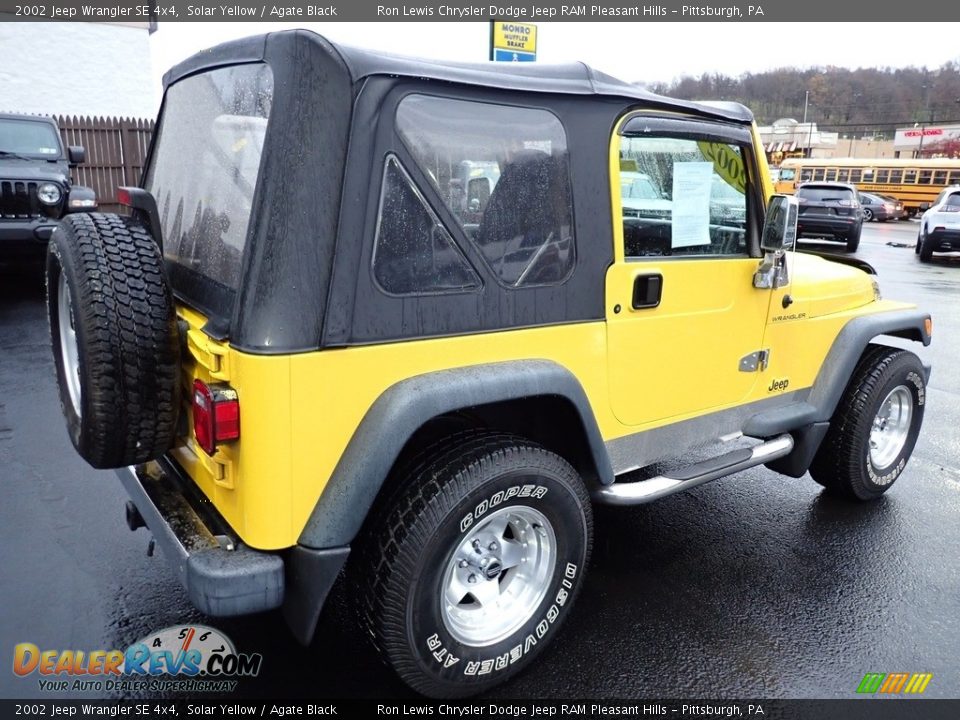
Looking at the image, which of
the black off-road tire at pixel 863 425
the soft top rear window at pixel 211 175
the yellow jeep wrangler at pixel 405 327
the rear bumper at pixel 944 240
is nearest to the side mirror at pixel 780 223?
the yellow jeep wrangler at pixel 405 327

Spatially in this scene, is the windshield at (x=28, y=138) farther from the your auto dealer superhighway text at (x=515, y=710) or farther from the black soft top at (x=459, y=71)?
the your auto dealer superhighway text at (x=515, y=710)

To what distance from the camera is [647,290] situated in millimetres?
2783

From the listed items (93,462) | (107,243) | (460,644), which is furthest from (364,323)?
(460,644)

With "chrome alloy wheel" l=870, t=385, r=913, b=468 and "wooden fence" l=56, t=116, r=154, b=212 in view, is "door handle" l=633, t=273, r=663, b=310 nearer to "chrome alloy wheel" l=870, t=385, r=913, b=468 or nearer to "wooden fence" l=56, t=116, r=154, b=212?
"chrome alloy wheel" l=870, t=385, r=913, b=468

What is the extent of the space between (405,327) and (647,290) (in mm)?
1045

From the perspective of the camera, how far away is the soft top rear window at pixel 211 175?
2211 mm

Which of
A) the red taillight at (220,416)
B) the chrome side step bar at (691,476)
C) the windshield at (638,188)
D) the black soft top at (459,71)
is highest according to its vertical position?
the black soft top at (459,71)

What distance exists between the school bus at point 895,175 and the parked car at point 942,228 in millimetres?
15213

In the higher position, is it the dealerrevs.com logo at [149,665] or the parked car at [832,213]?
the parked car at [832,213]

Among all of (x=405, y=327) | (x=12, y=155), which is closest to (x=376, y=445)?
(x=405, y=327)

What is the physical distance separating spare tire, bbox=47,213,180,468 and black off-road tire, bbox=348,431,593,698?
771 mm

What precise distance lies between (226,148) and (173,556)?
4.39 ft

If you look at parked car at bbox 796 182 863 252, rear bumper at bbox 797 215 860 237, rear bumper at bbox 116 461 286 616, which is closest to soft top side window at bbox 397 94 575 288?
rear bumper at bbox 116 461 286 616

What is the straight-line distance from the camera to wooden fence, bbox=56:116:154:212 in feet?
47.0
